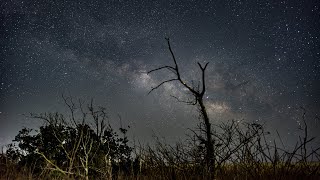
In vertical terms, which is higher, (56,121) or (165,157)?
(56,121)

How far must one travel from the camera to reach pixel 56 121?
18406 mm

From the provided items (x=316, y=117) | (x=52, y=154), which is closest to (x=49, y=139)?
(x=52, y=154)

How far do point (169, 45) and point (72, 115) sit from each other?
27.7 ft

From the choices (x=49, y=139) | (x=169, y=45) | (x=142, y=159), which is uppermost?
(x=169, y=45)

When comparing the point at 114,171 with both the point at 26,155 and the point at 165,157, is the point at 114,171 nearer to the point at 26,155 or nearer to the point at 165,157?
the point at 26,155

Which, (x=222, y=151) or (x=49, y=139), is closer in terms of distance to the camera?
(x=222, y=151)

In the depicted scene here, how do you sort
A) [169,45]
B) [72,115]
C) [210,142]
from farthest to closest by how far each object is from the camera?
[72,115] → [169,45] → [210,142]

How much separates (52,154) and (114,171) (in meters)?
4.09

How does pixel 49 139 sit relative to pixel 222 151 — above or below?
above

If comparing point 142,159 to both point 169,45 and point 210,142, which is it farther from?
point 169,45

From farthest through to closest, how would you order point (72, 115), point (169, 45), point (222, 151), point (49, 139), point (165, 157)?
point (49, 139)
point (72, 115)
point (169, 45)
point (222, 151)
point (165, 157)

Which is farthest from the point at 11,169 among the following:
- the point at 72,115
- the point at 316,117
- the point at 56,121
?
the point at 316,117

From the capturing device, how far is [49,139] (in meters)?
19.6

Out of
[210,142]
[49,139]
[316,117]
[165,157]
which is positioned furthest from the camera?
[49,139]
